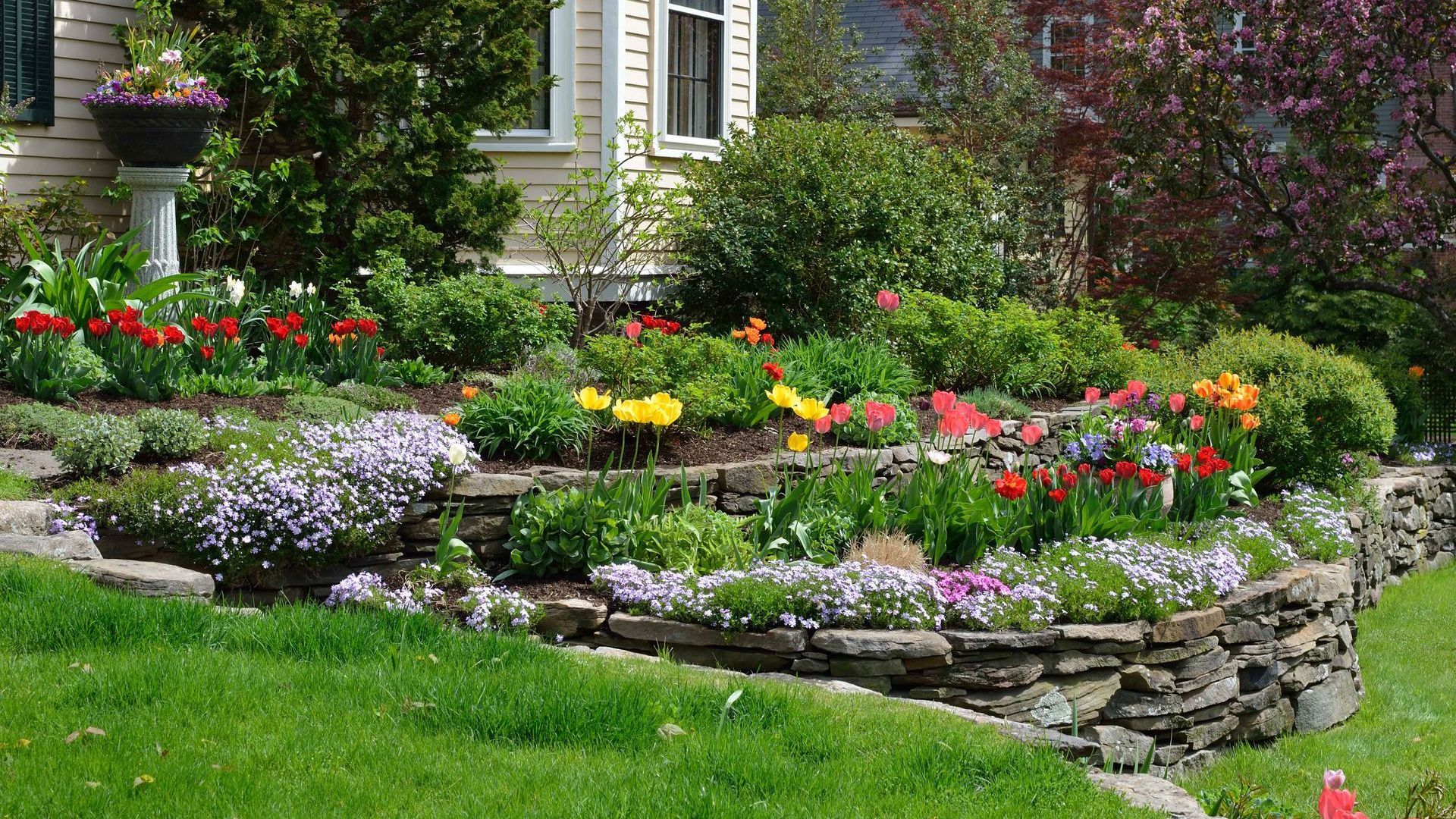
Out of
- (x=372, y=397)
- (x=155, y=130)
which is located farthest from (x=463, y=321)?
(x=155, y=130)

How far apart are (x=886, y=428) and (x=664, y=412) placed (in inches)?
87.6

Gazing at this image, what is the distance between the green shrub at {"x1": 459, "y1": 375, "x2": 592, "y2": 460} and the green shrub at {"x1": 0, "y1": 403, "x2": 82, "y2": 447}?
173 cm

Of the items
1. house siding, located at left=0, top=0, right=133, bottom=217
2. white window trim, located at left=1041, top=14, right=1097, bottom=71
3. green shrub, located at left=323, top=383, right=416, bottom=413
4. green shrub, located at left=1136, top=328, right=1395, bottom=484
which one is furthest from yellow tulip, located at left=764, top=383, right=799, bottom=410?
white window trim, located at left=1041, top=14, right=1097, bottom=71

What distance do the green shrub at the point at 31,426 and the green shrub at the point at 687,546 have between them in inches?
102

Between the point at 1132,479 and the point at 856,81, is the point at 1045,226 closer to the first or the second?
the point at 856,81

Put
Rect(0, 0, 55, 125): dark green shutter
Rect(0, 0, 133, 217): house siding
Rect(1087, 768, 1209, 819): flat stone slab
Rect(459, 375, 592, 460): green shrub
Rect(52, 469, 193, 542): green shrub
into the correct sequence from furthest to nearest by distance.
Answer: Rect(0, 0, 133, 217): house siding, Rect(0, 0, 55, 125): dark green shutter, Rect(459, 375, 592, 460): green shrub, Rect(52, 469, 193, 542): green shrub, Rect(1087, 768, 1209, 819): flat stone slab

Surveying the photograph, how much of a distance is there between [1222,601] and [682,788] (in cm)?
368

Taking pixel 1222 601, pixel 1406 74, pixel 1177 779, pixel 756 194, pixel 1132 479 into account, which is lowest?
pixel 1177 779

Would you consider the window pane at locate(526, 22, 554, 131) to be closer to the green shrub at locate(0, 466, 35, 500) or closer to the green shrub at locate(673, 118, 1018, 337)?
A: the green shrub at locate(673, 118, 1018, 337)

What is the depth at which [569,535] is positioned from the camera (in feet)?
18.3

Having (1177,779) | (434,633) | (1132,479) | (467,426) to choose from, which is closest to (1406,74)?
(1132,479)

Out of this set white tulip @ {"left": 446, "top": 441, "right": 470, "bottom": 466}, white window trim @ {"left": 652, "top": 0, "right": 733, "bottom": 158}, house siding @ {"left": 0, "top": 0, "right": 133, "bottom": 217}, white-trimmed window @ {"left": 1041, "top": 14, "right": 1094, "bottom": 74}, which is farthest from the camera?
white-trimmed window @ {"left": 1041, "top": 14, "right": 1094, "bottom": 74}

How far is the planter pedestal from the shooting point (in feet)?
27.3

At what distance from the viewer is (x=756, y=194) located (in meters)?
10.7
